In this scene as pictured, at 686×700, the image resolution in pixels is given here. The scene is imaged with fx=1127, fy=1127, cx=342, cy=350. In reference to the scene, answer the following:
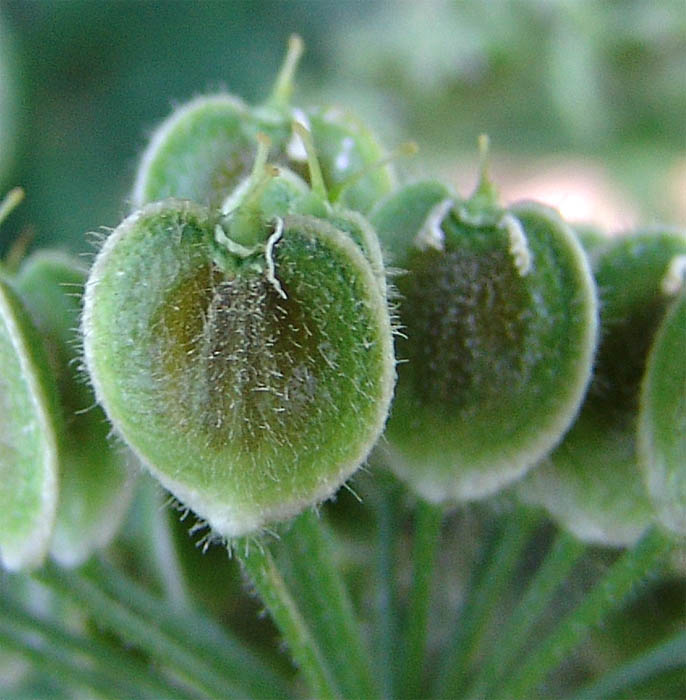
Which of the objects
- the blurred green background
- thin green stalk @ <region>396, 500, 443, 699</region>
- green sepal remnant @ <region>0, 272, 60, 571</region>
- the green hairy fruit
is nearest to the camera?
the green hairy fruit

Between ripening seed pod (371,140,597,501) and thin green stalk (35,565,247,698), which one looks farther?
thin green stalk (35,565,247,698)

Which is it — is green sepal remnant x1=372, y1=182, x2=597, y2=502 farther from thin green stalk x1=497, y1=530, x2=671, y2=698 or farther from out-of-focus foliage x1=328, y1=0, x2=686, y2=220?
out-of-focus foliage x1=328, y1=0, x2=686, y2=220

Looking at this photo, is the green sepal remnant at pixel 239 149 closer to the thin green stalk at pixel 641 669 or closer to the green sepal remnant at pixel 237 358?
the green sepal remnant at pixel 237 358

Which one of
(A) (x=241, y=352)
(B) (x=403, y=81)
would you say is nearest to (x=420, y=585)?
(A) (x=241, y=352)

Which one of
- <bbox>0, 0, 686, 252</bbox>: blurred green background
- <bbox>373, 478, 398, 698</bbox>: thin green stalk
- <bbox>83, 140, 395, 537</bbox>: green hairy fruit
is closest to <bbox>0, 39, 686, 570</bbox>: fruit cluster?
<bbox>83, 140, 395, 537</bbox>: green hairy fruit

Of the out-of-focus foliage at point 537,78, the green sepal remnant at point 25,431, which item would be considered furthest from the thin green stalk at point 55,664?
the out-of-focus foliage at point 537,78

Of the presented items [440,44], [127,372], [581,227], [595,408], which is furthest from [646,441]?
[440,44]
